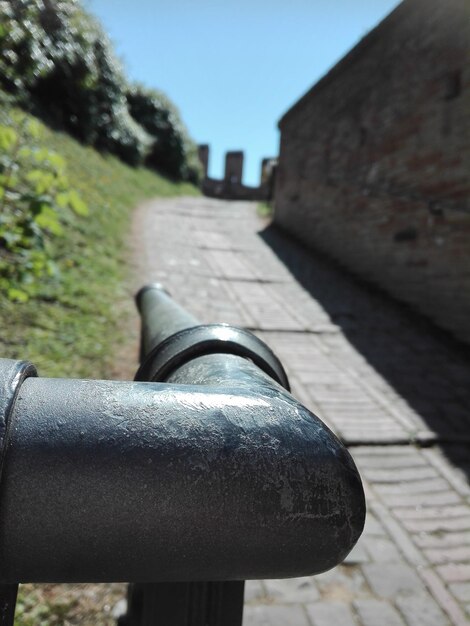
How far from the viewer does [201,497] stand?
23.9 inches

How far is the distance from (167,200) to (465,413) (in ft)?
39.2

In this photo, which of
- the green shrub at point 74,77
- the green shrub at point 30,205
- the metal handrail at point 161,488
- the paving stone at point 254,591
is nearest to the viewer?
the metal handrail at point 161,488

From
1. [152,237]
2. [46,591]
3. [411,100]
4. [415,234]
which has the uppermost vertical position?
[411,100]

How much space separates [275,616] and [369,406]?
207 cm

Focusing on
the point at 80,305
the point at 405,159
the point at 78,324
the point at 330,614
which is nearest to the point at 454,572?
the point at 330,614

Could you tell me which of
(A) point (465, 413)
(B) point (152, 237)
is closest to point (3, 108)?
(B) point (152, 237)

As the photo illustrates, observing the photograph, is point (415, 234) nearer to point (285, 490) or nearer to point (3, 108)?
point (285, 490)

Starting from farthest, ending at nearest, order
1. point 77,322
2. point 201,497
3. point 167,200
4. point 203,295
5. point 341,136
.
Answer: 1. point 167,200
2. point 341,136
3. point 203,295
4. point 77,322
5. point 201,497

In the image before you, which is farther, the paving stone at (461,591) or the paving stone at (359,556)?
the paving stone at (359,556)

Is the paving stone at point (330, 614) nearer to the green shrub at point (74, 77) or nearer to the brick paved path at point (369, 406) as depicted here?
the brick paved path at point (369, 406)

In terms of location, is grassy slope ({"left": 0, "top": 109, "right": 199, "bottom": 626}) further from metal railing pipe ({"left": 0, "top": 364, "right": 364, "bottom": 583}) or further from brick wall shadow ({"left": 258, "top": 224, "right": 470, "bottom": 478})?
brick wall shadow ({"left": 258, "top": 224, "right": 470, "bottom": 478})

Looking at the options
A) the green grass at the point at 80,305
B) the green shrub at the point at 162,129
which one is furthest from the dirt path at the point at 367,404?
the green shrub at the point at 162,129

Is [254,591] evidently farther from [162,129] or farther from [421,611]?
[162,129]

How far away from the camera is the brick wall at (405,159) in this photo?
501cm
